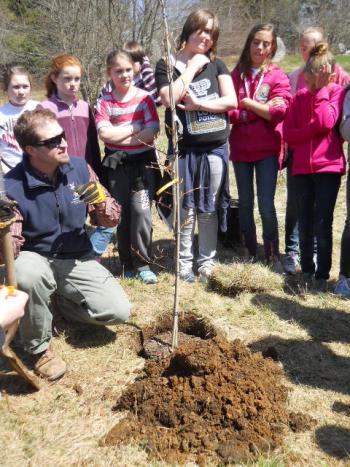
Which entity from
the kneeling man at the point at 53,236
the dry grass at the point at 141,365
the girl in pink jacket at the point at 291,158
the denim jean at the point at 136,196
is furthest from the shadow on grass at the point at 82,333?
the girl in pink jacket at the point at 291,158

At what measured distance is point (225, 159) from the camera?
Result: 4.00 meters

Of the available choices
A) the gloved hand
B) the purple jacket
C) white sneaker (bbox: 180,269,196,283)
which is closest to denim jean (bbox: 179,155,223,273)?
white sneaker (bbox: 180,269,196,283)

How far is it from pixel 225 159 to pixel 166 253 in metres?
1.35

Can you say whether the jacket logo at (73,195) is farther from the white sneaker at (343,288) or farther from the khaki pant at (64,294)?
the white sneaker at (343,288)

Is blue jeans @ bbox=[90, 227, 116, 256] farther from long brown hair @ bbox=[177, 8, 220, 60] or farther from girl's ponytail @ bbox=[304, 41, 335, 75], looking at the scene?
girl's ponytail @ bbox=[304, 41, 335, 75]

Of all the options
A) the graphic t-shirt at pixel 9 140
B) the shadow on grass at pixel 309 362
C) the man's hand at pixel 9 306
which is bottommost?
the shadow on grass at pixel 309 362

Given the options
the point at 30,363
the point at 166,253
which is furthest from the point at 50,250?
the point at 166,253

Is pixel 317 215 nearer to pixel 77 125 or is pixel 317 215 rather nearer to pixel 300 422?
pixel 300 422

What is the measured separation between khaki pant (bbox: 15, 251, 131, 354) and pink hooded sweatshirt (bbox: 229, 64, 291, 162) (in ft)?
5.29

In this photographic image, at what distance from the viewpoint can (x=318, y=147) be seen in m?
3.83

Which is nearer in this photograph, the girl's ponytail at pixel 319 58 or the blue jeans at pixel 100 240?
the girl's ponytail at pixel 319 58

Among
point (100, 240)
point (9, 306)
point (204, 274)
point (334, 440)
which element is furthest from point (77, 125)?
point (334, 440)

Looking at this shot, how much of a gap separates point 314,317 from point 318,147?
1.29 metres

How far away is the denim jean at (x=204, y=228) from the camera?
13.0 ft
